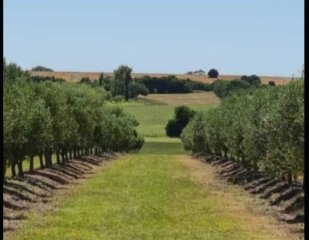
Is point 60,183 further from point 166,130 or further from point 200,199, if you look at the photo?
point 166,130

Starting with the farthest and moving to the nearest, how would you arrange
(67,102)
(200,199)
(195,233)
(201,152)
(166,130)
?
(166,130) → (201,152) → (67,102) → (200,199) → (195,233)

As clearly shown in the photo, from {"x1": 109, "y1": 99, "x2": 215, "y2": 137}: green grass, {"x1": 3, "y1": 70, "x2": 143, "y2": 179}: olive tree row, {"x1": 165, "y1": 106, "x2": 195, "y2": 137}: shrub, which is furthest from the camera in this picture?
{"x1": 109, "y1": 99, "x2": 215, "y2": 137}: green grass

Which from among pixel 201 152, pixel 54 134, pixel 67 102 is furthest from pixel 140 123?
pixel 54 134

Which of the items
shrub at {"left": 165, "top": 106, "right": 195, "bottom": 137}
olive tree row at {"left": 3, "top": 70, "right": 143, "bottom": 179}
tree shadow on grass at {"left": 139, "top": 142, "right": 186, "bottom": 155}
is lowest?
tree shadow on grass at {"left": 139, "top": 142, "right": 186, "bottom": 155}

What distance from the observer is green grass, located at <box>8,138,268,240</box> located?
83.2ft

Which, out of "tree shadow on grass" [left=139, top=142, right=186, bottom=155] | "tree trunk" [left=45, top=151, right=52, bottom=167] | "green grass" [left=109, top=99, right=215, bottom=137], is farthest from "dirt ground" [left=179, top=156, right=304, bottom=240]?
"green grass" [left=109, top=99, right=215, bottom=137]

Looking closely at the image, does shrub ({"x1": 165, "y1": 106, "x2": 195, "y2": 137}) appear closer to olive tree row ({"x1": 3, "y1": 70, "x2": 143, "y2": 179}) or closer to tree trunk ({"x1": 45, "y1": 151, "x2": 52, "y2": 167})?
olive tree row ({"x1": 3, "y1": 70, "x2": 143, "y2": 179})

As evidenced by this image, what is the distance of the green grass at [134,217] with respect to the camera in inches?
998

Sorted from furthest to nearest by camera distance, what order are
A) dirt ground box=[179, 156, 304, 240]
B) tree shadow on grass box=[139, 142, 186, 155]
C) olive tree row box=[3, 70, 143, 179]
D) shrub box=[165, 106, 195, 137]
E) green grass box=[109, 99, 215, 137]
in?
1. green grass box=[109, 99, 215, 137]
2. shrub box=[165, 106, 195, 137]
3. tree shadow on grass box=[139, 142, 186, 155]
4. olive tree row box=[3, 70, 143, 179]
5. dirt ground box=[179, 156, 304, 240]

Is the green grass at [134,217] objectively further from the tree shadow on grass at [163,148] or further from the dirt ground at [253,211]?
the tree shadow on grass at [163,148]

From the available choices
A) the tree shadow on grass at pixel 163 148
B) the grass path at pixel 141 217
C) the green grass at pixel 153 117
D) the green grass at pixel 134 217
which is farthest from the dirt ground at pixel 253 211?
the green grass at pixel 153 117

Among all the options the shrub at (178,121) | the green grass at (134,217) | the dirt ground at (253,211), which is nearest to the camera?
the green grass at (134,217)

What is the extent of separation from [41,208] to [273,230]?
12823mm

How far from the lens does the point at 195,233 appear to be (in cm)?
2592
